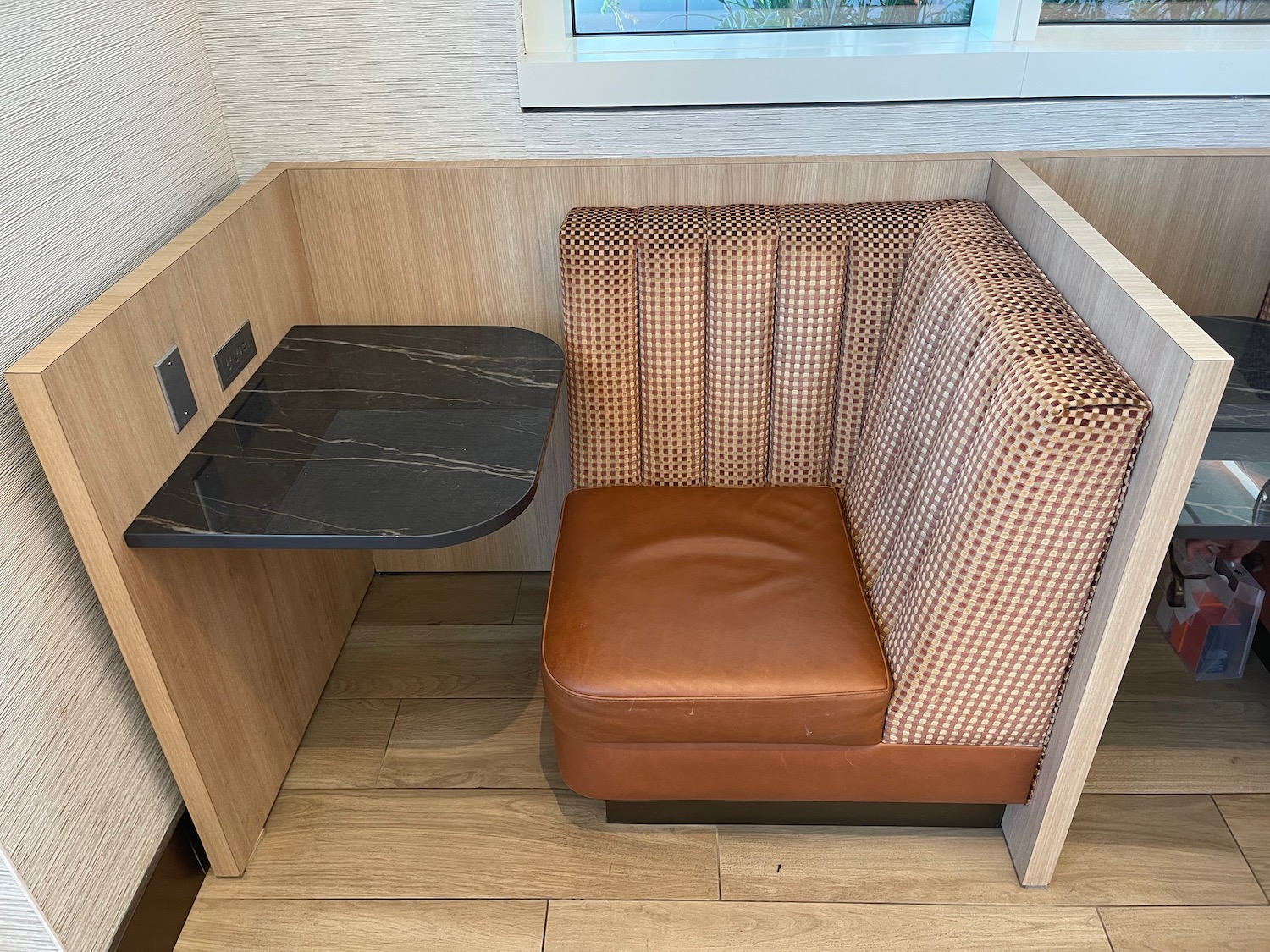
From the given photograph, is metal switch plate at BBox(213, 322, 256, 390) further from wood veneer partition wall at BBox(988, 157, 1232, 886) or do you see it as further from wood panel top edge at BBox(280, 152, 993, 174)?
wood veneer partition wall at BBox(988, 157, 1232, 886)

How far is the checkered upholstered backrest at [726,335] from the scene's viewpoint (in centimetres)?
155

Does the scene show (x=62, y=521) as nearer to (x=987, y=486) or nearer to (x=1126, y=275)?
(x=987, y=486)

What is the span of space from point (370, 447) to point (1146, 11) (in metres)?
1.63

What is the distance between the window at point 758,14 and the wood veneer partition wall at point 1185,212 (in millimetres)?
356

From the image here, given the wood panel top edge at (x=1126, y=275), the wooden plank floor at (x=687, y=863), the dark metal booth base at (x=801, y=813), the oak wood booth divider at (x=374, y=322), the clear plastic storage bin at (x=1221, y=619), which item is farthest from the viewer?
the clear plastic storage bin at (x=1221, y=619)

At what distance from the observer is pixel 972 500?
1.16 m

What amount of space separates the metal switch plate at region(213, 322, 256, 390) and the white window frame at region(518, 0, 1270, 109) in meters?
0.64

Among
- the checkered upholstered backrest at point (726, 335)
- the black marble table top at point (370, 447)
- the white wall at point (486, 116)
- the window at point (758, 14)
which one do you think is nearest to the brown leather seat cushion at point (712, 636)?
the checkered upholstered backrest at point (726, 335)

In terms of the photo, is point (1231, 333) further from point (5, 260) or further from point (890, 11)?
point (5, 260)

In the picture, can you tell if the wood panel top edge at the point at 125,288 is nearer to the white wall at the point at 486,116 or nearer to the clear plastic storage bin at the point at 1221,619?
the white wall at the point at 486,116

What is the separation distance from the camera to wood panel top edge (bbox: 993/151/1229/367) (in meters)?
0.98

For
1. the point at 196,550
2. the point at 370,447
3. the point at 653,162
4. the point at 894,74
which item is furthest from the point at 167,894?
the point at 894,74

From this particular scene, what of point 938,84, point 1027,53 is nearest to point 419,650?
point 938,84

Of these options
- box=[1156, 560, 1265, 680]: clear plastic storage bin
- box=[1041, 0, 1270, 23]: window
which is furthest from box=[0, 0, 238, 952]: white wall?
box=[1156, 560, 1265, 680]: clear plastic storage bin
